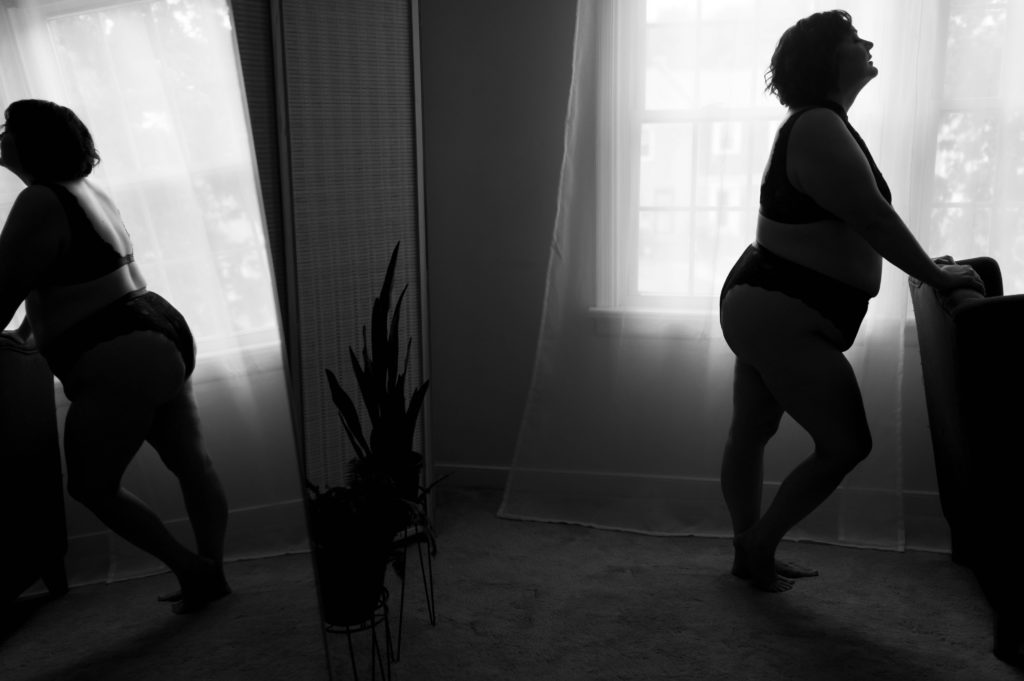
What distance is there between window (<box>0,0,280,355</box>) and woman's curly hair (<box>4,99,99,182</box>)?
1 centimetres

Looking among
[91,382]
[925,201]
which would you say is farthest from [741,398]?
[91,382]

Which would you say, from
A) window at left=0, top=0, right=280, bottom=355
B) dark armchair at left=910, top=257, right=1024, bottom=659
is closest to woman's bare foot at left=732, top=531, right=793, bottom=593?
dark armchair at left=910, top=257, right=1024, bottom=659

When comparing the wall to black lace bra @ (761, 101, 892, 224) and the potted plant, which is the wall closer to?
black lace bra @ (761, 101, 892, 224)

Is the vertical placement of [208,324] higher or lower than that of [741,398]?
higher

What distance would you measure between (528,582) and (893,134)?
1720 millimetres

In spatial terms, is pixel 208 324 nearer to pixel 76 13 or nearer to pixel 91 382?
pixel 91 382

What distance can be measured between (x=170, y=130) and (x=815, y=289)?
1.55 meters

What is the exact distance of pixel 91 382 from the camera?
0.92 meters

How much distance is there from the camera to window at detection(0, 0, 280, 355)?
854 millimetres

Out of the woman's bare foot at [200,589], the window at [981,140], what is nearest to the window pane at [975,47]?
the window at [981,140]

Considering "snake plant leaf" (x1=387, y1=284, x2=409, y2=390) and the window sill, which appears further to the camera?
the window sill

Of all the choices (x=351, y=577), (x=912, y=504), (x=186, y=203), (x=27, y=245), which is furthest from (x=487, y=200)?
(x=27, y=245)

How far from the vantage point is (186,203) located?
1.02 m

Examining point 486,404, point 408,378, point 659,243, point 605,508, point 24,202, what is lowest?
point 605,508
